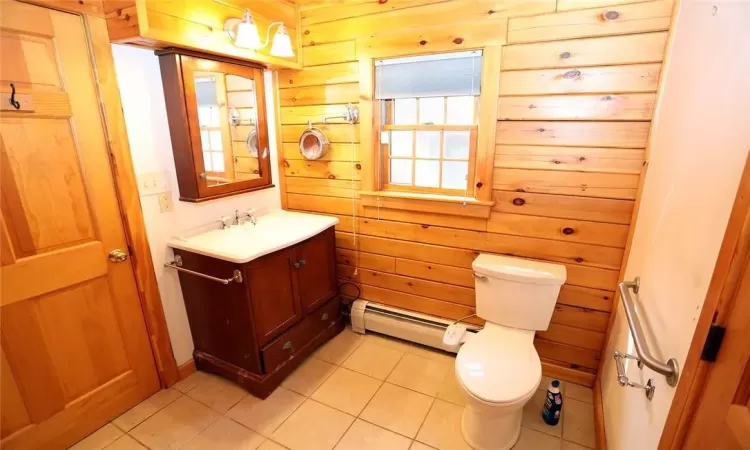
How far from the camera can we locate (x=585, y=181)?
5.90ft

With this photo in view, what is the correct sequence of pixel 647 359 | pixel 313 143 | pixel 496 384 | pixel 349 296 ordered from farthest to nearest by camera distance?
pixel 349 296
pixel 313 143
pixel 496 384
pixel 647 359

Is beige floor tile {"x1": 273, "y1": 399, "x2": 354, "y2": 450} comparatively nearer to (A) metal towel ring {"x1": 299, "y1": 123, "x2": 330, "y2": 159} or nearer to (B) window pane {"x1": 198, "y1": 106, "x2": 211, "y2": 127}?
(A) metal towel ring {"x1": 299, "y1": 123, "x2": 330, "y2": 159}

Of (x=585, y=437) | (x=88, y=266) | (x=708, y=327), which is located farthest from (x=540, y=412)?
(x=88, y=266)

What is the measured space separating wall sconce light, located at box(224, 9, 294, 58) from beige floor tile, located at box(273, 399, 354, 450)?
1977mm

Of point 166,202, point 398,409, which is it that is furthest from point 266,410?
point 166,202

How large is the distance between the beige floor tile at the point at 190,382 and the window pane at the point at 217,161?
1279 mm

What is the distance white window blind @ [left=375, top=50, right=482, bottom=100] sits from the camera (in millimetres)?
1930

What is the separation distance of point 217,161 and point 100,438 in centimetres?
155

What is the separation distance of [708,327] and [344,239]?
209cm

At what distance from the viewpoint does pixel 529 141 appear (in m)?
1.87

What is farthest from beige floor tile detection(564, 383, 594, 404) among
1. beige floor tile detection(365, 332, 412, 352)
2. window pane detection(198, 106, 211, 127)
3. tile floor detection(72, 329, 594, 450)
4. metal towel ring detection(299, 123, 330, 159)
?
window pane detection(198, 106, 211, 127)

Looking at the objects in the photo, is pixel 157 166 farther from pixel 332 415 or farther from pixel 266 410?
pixel 332 415

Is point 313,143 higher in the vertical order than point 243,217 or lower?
higher

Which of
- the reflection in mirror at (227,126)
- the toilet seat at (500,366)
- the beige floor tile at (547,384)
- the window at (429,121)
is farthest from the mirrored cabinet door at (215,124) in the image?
the beige floor tile at (547,384)
